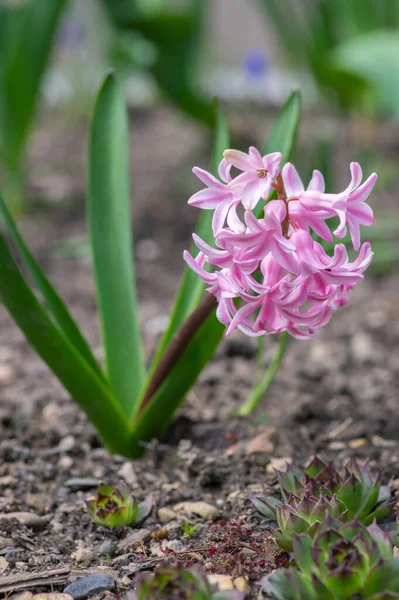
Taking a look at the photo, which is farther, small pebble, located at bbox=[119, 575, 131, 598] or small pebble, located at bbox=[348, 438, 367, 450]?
small pebble, located at bbox=[348, 438, 367, 450]

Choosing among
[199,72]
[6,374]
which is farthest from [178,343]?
[199,72]

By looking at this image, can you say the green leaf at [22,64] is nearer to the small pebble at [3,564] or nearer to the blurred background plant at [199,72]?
the blurred background plant at [199,72]

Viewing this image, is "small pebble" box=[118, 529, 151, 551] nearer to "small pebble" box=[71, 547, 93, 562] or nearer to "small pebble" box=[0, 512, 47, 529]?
"small pebble" box=[71, 547, 93, 562]

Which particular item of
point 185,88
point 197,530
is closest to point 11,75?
point 185,88

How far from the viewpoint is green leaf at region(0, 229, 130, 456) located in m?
1.46

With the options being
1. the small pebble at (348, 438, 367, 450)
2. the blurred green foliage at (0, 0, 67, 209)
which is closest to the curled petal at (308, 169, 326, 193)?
the small pebble at (348, 438, 367, 450)

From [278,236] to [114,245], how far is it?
30.2 inches

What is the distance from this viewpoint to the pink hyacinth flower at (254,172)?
3.69ft

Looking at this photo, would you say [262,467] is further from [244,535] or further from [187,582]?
[187,582]

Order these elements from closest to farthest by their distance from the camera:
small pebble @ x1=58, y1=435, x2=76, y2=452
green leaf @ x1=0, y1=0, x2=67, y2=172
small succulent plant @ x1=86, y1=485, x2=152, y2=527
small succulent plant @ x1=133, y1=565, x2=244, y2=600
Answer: small succulent plant @ x1=133, y1=565, x2=244, y2=600 → small succulent plant @ x1=86, y1=485, x2=152, y2=527 → small pebble @ x1=58, y1=435, x2=76, y2=452 → green leaf @ x1=0, y1=0, x2=67, y2=172

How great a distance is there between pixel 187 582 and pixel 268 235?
1.62 ft

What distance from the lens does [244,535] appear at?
1.34 meters

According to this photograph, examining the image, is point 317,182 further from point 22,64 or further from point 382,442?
point 22,64

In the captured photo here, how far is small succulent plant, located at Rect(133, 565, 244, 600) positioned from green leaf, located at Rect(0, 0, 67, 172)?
2.78m
